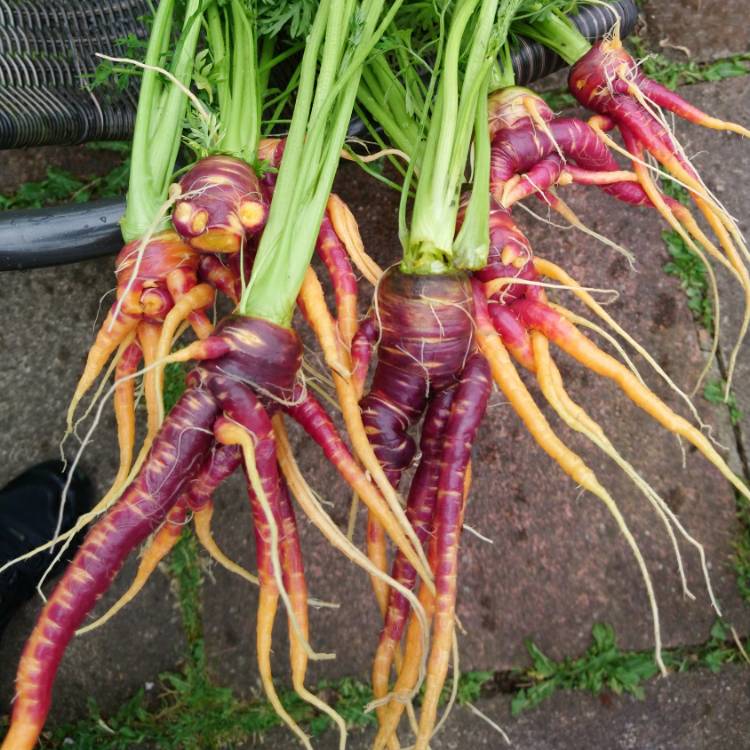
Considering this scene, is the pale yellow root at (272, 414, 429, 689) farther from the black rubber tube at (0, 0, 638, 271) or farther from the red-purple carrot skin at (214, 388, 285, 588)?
the black rubber tube at (0, 0, 638, 271)

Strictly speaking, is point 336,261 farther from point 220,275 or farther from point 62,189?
point 62,189

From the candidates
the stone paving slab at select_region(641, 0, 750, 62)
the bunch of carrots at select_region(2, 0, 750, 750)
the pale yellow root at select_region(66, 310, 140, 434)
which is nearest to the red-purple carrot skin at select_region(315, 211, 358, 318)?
the bunch of carrots at select_region(2, 0, 750, 750)

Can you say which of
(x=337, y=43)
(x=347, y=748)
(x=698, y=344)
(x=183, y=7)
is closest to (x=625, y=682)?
(x=347, y=748)

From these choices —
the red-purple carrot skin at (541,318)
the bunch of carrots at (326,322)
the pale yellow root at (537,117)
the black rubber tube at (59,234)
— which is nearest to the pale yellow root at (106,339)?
the bunch of carrots at (326,322)

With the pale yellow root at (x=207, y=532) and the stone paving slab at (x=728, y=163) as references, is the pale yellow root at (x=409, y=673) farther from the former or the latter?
the stone paving slab at (x=728, y=163)

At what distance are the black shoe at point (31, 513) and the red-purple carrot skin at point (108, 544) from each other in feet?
2.36

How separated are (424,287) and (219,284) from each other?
38 centimetres

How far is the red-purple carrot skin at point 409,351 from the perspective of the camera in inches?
41.9

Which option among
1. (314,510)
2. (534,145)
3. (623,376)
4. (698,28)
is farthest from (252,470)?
(698,28)

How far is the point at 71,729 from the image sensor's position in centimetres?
159

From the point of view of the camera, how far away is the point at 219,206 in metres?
1.05

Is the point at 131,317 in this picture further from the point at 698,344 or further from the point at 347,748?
the point at 698,344

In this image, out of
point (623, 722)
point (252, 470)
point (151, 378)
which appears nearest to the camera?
point (252, 470)

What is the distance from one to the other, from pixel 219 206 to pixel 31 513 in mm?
1110
